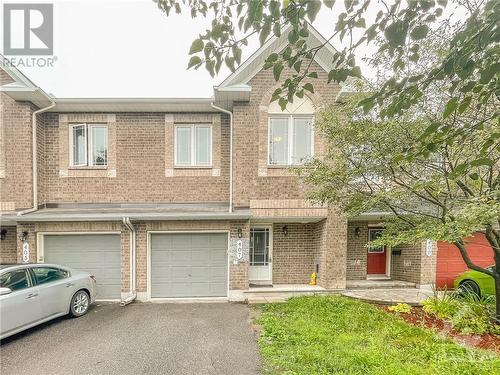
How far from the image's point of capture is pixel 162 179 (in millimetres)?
9141

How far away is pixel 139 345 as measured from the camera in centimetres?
534

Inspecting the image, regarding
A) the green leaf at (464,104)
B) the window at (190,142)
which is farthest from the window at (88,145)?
the green leaf at (464,104)

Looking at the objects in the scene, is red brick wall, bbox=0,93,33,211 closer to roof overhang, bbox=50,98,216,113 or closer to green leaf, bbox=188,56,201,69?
roof overhang, bbox=50,98,216,113

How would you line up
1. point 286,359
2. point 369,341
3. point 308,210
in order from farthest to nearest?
point 308,210 → point 369,341 → point 286,359

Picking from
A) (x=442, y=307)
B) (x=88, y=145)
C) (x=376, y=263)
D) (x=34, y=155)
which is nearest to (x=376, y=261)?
(x=376, y=263)

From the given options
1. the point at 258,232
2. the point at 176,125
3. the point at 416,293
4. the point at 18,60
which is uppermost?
the point at 18,60

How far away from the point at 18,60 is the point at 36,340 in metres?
8.38

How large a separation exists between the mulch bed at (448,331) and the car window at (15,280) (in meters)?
8.62

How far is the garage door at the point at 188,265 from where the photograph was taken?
334 inches

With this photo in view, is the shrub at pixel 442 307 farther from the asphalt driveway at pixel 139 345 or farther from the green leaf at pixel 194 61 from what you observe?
the green leaf at pixel 194 61

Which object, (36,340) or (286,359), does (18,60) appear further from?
(286,359)

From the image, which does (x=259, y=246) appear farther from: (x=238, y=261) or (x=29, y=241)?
(x=29, y=241)

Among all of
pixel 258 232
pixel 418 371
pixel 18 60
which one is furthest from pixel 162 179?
pixel 418 371

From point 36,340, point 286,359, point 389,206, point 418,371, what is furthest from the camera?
point 389,206
